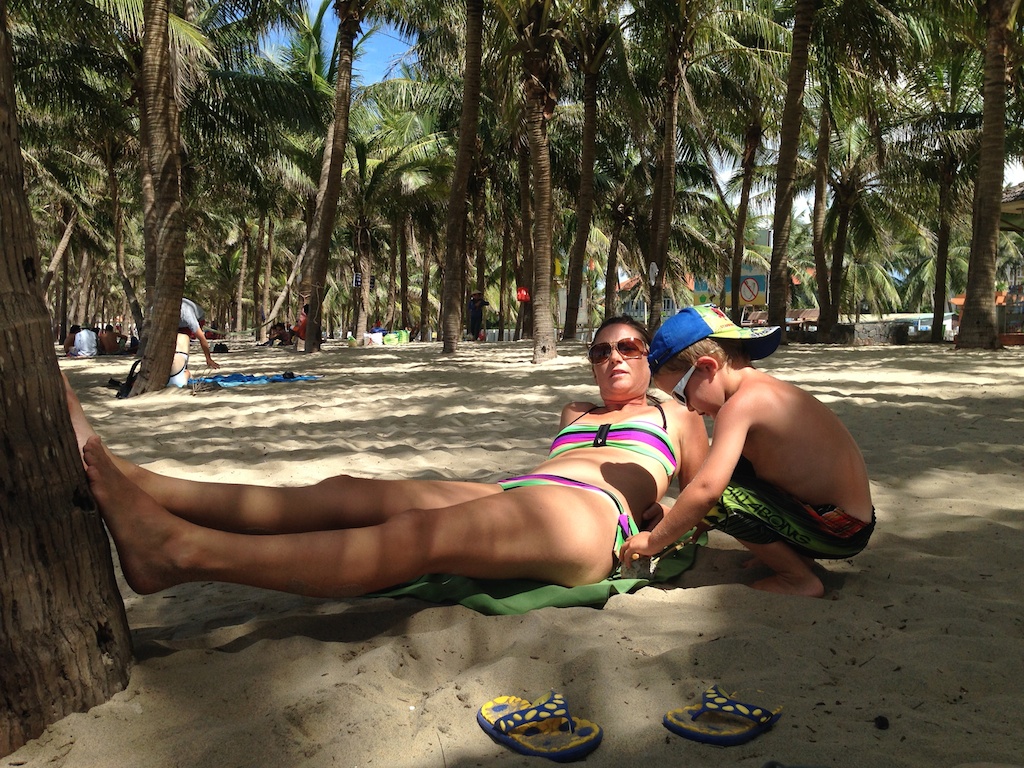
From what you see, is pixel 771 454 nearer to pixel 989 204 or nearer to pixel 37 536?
pixel 37 536

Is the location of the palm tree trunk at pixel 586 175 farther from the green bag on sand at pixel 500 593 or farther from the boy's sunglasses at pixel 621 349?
the green bag on sand at pixel 500 593

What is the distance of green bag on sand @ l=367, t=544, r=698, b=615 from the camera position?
2213mm

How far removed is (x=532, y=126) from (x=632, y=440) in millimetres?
10755

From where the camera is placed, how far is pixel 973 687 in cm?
175

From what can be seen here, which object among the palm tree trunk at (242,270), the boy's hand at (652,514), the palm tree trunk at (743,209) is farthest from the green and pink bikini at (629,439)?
the palm tree trunk at (242,270)

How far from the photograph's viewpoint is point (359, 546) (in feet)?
6.17

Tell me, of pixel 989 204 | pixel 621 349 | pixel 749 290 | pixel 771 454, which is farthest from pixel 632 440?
pixel 749 290

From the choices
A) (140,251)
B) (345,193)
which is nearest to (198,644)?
(345,193)

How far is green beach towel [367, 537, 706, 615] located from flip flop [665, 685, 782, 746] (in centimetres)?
63

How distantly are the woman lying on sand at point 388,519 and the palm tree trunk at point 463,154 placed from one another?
1077 centimetres

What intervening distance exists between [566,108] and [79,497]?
2246 cm

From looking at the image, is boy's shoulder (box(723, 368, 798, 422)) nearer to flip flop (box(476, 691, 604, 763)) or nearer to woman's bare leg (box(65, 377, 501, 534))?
woman's bare leg (box(65, 377, 501, 534))

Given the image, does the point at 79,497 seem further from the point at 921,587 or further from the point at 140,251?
the point at 140,251

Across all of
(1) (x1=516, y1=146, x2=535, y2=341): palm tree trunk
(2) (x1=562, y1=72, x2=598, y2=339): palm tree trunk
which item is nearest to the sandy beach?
(2) (x1=562, y1=72, x2=598, y2=339): palm tree trunk
